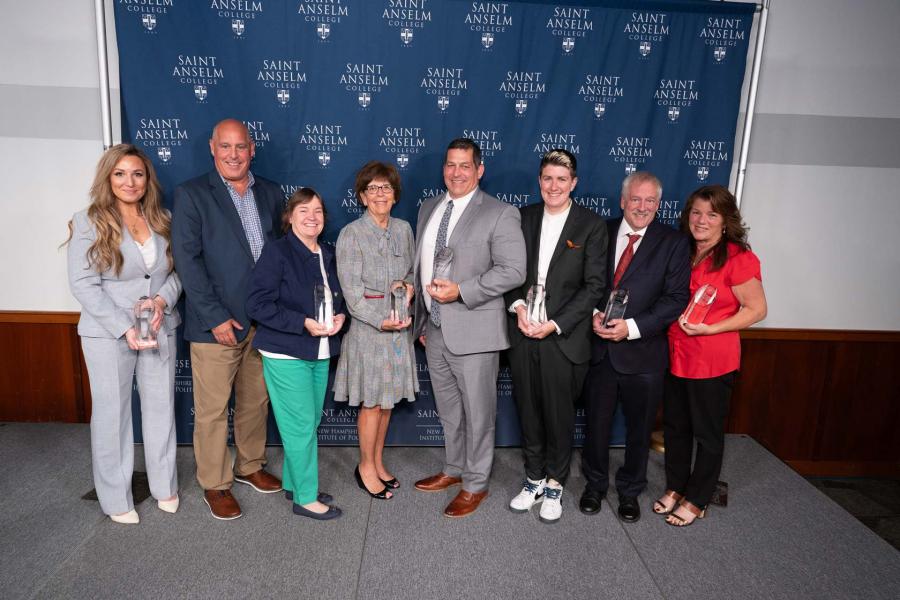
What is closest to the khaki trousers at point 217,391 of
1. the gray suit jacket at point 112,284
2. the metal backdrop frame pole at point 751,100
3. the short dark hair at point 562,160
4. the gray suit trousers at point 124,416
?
the gray suit trousers at point 124,416

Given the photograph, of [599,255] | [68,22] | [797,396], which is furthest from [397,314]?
[797,396]

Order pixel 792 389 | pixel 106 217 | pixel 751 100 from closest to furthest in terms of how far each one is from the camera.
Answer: pixel 106 217
pixel 751 100
pixel 792 389

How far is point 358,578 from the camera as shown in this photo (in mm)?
2260

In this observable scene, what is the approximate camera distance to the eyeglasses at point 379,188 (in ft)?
8.28

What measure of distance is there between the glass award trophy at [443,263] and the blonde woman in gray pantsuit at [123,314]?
1.20 meters

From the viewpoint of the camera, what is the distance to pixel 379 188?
253cm

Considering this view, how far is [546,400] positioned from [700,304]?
806 millimetres

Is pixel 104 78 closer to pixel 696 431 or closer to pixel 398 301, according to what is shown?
pixel 398 301

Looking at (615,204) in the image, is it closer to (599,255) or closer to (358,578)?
(599,255)

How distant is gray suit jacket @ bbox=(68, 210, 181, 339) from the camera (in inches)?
92.7

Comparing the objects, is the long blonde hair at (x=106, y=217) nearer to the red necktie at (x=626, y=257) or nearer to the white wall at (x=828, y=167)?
the red necktie at (x=626, y=257)

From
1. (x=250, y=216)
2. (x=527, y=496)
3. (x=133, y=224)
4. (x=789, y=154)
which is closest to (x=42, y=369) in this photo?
(x=133, y=224)

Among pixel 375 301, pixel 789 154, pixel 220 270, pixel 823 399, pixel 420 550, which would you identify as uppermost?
pixel 789 154

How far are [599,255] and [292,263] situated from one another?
135cm
